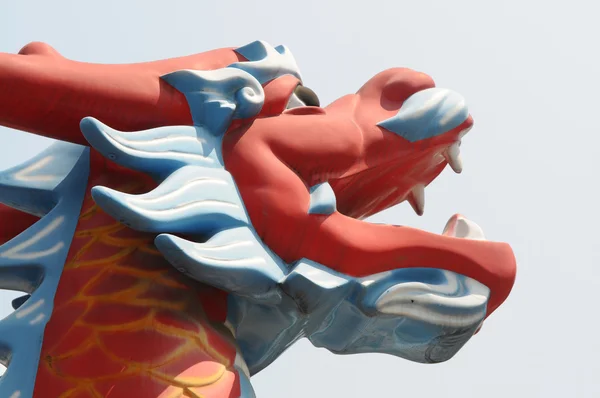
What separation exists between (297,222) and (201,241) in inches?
9.6

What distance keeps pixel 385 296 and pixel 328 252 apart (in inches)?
7.3

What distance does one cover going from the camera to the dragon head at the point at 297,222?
282 centimetres

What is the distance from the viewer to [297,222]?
2.91 metres

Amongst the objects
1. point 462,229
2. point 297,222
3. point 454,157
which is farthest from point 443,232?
point 297,222

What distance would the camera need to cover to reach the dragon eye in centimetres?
334

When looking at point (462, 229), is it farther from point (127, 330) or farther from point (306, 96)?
point (127, 330)

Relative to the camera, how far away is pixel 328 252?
291 cm

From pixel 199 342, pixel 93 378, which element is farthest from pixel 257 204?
pixel 93 378

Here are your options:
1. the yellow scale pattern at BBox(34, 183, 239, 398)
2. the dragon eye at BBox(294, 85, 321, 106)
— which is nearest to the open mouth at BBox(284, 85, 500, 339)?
the dragon eye at BBox(294, 85, 321, 106)

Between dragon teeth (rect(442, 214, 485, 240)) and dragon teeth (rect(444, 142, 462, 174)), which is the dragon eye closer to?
dragon teeth (rect(444, 142, 462, 174))

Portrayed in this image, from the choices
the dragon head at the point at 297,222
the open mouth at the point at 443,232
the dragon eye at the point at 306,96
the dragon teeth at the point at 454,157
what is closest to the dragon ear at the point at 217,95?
the dragon head at the point at 297,222

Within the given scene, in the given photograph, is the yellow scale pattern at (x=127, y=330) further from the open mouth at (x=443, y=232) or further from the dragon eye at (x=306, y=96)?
the dragon eye at (x=306, y=96)

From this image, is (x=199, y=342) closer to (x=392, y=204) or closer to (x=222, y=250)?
(x=222, y=250)

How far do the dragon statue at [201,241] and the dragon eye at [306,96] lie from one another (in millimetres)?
96
